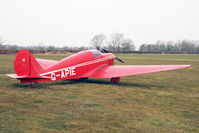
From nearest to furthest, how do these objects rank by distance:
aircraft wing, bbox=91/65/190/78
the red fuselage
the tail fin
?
the tail fin < the red fuselage < aircraft wing, bbox=91/65/190/78

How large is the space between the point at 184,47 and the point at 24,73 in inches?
7997

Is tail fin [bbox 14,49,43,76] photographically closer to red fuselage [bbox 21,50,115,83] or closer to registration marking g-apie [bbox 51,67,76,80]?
red fuselage [bbox 21,50,115,83]

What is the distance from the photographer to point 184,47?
195 m

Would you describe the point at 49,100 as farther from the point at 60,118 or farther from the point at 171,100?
the point at 171,100

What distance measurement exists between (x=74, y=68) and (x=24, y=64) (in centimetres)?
274

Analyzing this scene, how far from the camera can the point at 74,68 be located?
1080 cm

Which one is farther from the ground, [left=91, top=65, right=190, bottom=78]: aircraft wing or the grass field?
[left=91, top=65, right=190, bottom=78]: aircraft wing

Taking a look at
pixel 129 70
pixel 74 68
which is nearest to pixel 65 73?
pixel 74 68

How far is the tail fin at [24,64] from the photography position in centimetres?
868

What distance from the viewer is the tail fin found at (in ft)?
28.5

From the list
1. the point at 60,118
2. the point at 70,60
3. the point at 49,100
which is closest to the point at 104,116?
the point at 60,118

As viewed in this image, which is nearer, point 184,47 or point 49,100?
point 49,100

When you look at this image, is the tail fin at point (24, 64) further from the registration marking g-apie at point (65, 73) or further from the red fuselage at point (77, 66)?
the registration marking g-apie at point (65, 73)

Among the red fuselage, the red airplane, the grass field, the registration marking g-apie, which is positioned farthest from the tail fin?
the registration marking g-apie
